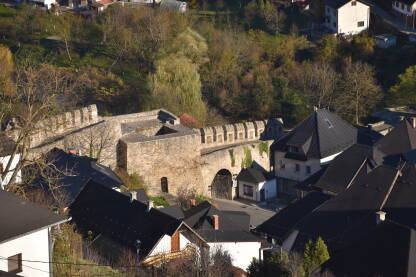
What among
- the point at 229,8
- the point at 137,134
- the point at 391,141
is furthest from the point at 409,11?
the point at 137,134

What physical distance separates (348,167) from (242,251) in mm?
9150

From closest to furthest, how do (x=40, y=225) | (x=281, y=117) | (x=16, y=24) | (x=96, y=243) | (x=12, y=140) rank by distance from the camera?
1. (x=40, y=225)
2. (x=96, y=243)
3. (x=12, y=140)
4. (x=281, y=117)
5. (x=16, y=24)

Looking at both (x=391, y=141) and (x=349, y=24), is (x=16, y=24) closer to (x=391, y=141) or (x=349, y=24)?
(x=349, y=24)

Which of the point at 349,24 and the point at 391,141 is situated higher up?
the point at 349,24

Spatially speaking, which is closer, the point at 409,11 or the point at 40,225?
the point at 40,225

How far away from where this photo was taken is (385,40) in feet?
179

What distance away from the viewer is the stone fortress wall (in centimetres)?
3747

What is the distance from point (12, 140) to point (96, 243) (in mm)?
5158

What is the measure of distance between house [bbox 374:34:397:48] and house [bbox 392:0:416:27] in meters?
2.93

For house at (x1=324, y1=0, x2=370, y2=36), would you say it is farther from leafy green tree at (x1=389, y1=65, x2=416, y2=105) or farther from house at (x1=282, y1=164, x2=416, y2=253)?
house at (x1=282, y1=164, x2=416, y2=253)

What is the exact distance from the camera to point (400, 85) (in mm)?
47750

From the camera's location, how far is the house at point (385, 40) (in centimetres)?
5447

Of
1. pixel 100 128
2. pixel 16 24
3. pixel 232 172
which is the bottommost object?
pixel 232 172

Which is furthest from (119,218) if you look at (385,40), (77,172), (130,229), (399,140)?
(385,40)
